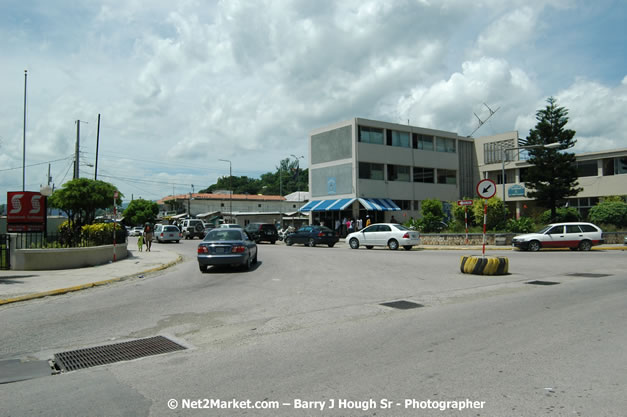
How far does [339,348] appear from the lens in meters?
5.90

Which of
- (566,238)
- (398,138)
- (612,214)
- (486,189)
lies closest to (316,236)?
(566,238)

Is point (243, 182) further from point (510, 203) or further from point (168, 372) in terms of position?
point (168, 372)

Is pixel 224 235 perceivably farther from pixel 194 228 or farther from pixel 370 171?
pixel 194 228

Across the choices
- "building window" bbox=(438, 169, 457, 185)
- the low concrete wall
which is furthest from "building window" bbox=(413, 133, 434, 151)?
the low concrete wall

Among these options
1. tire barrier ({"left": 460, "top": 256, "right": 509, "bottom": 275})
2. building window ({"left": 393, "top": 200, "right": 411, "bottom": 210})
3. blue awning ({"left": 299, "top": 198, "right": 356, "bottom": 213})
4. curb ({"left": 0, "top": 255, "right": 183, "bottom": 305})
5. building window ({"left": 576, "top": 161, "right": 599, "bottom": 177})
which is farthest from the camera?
building window ({"left": 393, "top": 200, "right": 411, "bottom": 210})

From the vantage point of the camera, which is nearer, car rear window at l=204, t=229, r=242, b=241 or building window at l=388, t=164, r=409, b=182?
car rear window at l=204, t=229, r=242, b=241

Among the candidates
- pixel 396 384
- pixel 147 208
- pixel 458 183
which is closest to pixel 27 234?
pixel 396 384

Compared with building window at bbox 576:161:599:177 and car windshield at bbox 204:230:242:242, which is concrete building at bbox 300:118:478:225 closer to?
building window at bbox 576:161:599:177

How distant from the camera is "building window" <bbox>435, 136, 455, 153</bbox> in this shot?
156ft

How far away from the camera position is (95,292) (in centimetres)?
1139

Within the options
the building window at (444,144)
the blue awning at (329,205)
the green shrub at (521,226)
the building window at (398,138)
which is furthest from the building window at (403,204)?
the green shrub at (521,226)

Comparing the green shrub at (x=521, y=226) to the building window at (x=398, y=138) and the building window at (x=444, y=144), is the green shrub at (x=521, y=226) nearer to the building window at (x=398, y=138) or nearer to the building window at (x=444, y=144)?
the building window at (x=398, y=138)

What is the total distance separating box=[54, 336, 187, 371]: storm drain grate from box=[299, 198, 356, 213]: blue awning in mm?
32853

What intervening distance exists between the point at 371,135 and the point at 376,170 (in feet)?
11.1
